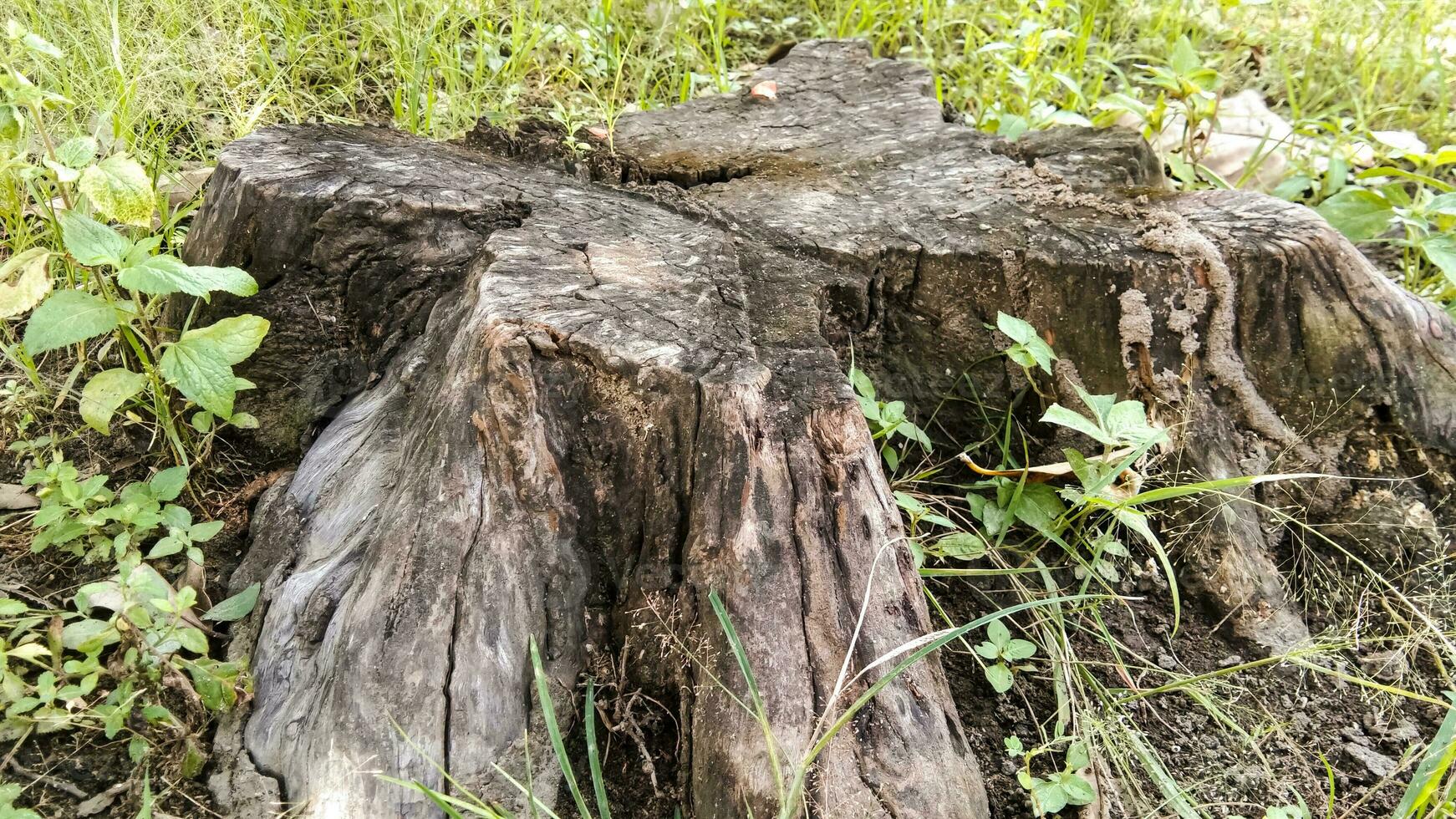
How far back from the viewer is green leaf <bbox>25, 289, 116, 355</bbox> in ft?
4.83

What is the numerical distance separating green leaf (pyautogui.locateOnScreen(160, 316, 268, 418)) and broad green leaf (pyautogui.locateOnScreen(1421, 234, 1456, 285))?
2.32 metres

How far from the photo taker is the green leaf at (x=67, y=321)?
1.47 metres

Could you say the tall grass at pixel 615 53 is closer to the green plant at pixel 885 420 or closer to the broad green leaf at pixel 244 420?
the broad green leaf at pixel 244 420

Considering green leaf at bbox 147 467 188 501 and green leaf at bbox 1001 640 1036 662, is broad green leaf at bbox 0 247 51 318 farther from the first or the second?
green leaf at bbox 1001 640 1036 662

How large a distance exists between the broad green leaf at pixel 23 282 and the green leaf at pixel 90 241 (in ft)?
0.53

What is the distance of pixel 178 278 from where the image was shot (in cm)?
145

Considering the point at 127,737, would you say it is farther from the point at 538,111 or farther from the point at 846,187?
the point at 538,111

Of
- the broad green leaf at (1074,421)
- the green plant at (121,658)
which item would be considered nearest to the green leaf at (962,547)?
the broad green leaf at (1074,421)

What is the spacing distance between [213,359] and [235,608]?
41cm

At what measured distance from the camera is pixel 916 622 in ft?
4.37

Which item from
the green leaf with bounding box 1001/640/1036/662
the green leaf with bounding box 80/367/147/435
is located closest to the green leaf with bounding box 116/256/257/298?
the green leaf with bounding box 80/367/147/435

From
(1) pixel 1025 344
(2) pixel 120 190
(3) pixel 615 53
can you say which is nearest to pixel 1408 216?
(1) pixel 1025 344

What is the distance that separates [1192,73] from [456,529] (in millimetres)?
2131

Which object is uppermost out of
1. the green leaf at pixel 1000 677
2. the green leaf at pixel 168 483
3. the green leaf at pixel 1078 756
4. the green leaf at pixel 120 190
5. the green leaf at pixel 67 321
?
the green leaf at pixel 120 190
